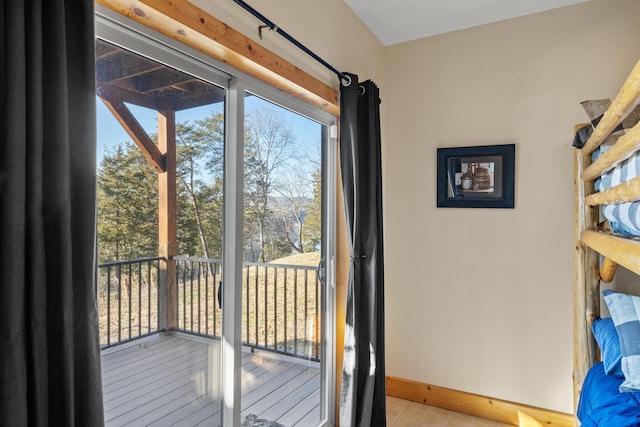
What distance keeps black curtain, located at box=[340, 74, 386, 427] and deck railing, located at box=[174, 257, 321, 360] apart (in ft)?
0.77

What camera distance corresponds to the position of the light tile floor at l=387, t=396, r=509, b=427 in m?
2.53

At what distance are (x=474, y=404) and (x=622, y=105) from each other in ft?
7.25

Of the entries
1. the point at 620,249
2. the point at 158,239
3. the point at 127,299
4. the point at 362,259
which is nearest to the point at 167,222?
the point at 158,239

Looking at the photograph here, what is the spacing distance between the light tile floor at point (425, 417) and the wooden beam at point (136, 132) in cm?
219

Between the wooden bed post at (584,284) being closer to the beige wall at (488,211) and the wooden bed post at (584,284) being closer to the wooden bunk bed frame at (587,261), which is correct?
the wooden bunk bed frame at (587,261)

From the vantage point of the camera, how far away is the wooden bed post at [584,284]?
208cm

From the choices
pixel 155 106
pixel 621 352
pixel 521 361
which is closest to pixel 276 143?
pixel 155 106

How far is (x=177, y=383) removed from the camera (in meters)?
1.47

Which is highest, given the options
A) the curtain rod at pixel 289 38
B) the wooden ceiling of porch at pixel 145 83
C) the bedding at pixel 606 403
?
the curtain rod at pixel 289 38

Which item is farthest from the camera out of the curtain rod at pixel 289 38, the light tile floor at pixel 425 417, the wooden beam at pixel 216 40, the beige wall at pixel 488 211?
the light tile floor at pixel 425 417

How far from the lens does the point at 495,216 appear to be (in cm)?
263

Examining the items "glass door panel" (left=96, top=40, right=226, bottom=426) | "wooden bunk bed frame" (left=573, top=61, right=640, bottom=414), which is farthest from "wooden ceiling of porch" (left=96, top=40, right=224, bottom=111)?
"wooden bunk bed frame" (left=573, top=61, right=640, bottom=414)

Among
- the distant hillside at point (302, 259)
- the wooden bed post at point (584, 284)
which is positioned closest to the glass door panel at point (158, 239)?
the distant hillside at point (302, 259)

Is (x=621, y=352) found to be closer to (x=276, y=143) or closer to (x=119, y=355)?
(x=276, y=143)
